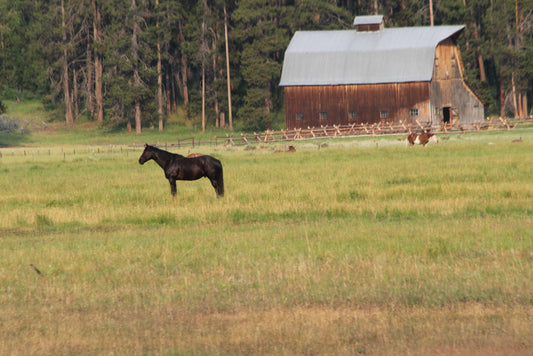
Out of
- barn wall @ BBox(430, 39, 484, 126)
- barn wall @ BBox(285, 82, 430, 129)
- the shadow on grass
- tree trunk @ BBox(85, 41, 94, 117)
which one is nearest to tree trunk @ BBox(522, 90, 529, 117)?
barn wall @ BBox(430, 39, 484, 126)

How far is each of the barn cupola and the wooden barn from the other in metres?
0.11

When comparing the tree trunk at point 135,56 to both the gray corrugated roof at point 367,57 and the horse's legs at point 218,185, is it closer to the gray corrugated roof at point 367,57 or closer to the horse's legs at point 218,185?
the gray corrugated roof at point 367,57

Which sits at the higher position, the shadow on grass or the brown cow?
the shadow on grass

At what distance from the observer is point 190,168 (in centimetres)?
2170

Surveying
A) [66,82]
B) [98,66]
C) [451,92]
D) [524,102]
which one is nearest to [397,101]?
[451,92]

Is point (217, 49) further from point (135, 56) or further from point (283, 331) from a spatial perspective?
point (283, 331)

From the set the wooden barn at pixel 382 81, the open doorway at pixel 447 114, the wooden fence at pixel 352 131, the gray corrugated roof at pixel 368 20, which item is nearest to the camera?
the wooden fence at pixel 352 131

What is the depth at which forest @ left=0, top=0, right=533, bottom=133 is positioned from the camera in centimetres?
7588

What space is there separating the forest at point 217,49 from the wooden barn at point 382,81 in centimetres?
723

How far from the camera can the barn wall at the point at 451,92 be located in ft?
214

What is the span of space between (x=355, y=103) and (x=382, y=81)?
10.5ft

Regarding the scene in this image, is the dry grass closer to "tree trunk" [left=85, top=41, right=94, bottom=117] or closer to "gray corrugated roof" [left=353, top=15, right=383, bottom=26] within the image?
"gray corrugated roof" [left=353, top=15, right=383, bottom=26]

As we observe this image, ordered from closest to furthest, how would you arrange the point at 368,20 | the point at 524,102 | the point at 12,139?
the point at 368,20 < the point at 12,139 < the point at 524,102

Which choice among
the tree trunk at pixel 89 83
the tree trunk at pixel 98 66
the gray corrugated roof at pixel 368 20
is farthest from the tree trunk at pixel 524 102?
the tree trunk at pixel 89 83
